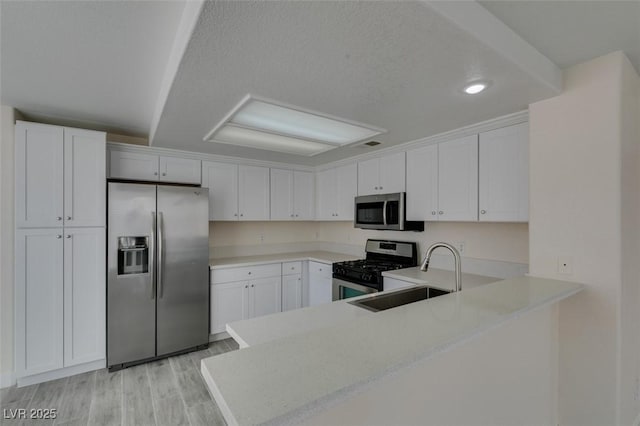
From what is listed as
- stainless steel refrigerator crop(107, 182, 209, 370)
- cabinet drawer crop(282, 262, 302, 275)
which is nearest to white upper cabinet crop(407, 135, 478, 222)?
cabinet drawer crop(282, 262, 302, 275)

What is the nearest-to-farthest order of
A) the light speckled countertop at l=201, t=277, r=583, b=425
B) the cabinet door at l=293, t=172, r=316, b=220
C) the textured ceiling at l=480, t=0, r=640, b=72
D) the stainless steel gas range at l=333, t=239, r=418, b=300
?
the light speckled countertop at l=201, t=277, r=583, b=425
the textured ceiling at l=480, t=0, r=640, b=72
the stainless steel gas range at l=333, t=239, r=418, b=300
the cabinet door at l=293, t=172, r=316, b=220

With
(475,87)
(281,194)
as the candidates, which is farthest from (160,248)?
(475,87)

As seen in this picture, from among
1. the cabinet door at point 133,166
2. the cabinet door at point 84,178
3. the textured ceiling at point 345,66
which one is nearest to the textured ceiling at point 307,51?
the textured ceiling at point 345,66

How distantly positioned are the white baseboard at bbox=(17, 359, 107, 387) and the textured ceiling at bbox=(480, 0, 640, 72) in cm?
404

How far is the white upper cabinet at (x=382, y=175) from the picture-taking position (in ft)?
10.2

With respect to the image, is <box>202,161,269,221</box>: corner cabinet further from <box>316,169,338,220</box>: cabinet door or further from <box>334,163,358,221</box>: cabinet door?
<box>334,163,358,221</box>: cabinet door

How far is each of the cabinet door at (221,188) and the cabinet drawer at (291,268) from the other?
3.04 ft

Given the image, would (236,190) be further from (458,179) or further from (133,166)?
(458,179)

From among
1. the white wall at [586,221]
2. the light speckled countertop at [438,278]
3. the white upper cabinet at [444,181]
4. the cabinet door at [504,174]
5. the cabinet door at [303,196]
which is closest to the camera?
the white wall at [586,221]

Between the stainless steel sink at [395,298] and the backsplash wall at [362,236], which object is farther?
the backsplash wall at [362,236]

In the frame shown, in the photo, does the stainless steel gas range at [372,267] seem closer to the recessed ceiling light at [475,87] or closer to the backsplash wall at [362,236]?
the backsplash wall at [362,236]

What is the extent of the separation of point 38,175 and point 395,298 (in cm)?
321

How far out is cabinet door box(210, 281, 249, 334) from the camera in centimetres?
329

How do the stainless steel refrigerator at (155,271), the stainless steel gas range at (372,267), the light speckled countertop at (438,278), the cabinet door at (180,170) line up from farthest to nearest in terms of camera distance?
1. the cabinet door at (180,170)
2. the stainless steel gas range at (372,267)
3. the stainless steel refrigerator at (155,271)
4. the light speckled countertop at (438,278)
